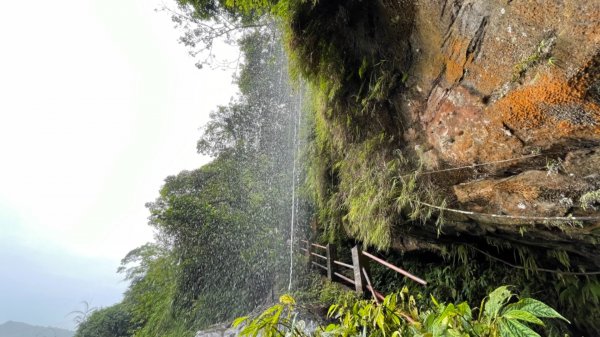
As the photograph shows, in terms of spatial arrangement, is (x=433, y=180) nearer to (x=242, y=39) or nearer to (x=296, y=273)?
(x=296, y=273)

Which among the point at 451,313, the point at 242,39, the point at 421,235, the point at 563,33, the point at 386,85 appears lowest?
the point at 451,313

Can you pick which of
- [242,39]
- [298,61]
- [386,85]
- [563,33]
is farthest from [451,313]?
[242,39]

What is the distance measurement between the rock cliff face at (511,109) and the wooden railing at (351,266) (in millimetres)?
1206

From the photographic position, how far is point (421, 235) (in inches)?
178

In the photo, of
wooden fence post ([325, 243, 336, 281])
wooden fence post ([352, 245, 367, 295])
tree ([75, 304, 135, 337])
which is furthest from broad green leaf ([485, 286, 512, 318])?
tree ([75, 304, 135, 337])

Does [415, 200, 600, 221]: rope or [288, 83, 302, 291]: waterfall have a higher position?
[288, 83, 302, 291]: waterfall

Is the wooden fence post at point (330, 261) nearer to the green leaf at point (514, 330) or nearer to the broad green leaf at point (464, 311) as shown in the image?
the broad green leaf at point (464, 311)

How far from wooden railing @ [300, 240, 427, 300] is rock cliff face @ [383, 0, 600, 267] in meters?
1.21

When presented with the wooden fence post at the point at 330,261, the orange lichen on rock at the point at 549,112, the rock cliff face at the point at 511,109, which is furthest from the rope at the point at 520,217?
the wooden fence post at the point at 330,261

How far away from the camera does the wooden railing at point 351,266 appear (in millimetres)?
2775

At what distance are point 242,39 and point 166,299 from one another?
8909 millimetres

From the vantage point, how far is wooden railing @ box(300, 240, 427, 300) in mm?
2775

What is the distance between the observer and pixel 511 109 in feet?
7.80

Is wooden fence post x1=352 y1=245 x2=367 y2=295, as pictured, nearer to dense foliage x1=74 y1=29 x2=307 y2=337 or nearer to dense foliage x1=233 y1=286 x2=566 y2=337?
dense foliage x1=233 y1=286 x2=566 y2=337
